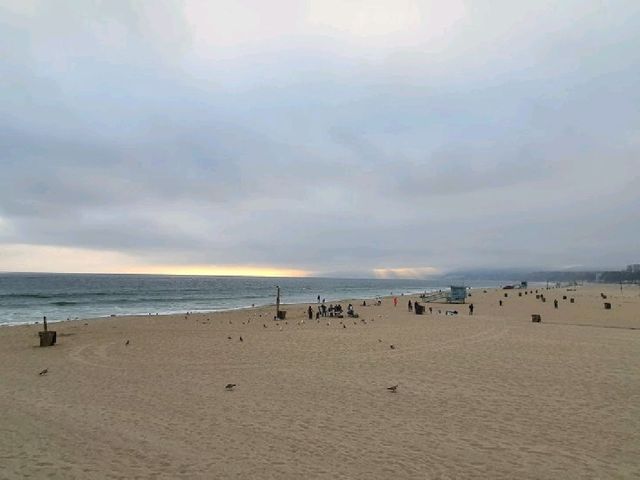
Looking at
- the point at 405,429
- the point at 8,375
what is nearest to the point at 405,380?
the point at 405,429

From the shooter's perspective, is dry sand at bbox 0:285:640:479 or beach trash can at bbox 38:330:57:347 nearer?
dry sand at bbox 0:285:640:479

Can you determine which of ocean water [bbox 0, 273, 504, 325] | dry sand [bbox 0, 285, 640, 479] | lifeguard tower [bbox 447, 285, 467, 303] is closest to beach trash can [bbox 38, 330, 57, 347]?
dry sand [bbox 0, 285, 640, 479]

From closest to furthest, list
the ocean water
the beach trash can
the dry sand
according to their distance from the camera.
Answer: the dry sand → the beach trash can → the ocean water

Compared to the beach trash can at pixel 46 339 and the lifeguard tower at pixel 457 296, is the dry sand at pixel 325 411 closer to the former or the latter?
the beach trash can at pixel 46 339

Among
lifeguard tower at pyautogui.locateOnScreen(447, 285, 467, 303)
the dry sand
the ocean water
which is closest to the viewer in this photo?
the dry sand

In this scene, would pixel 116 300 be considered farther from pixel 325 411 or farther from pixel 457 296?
pixel 325 411

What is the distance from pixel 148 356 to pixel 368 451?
1302cm

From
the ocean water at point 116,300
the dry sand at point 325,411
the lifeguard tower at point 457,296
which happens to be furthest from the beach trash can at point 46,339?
the lifeguard tower at point 457,296

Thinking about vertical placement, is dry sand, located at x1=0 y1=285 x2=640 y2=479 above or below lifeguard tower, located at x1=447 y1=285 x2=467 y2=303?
below

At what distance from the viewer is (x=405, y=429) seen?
904 cm

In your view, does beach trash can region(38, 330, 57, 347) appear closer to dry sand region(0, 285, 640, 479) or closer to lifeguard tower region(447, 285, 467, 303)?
dry sand region(0, 285, 640, 479)

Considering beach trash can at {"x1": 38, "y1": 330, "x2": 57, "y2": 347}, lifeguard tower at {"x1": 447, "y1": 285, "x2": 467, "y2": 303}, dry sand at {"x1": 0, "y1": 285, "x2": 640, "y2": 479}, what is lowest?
dry sand at {"x1": 0, "y1": 285, "x2": 640, "y2": 479}

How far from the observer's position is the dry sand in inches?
289

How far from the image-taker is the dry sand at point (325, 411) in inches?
289
